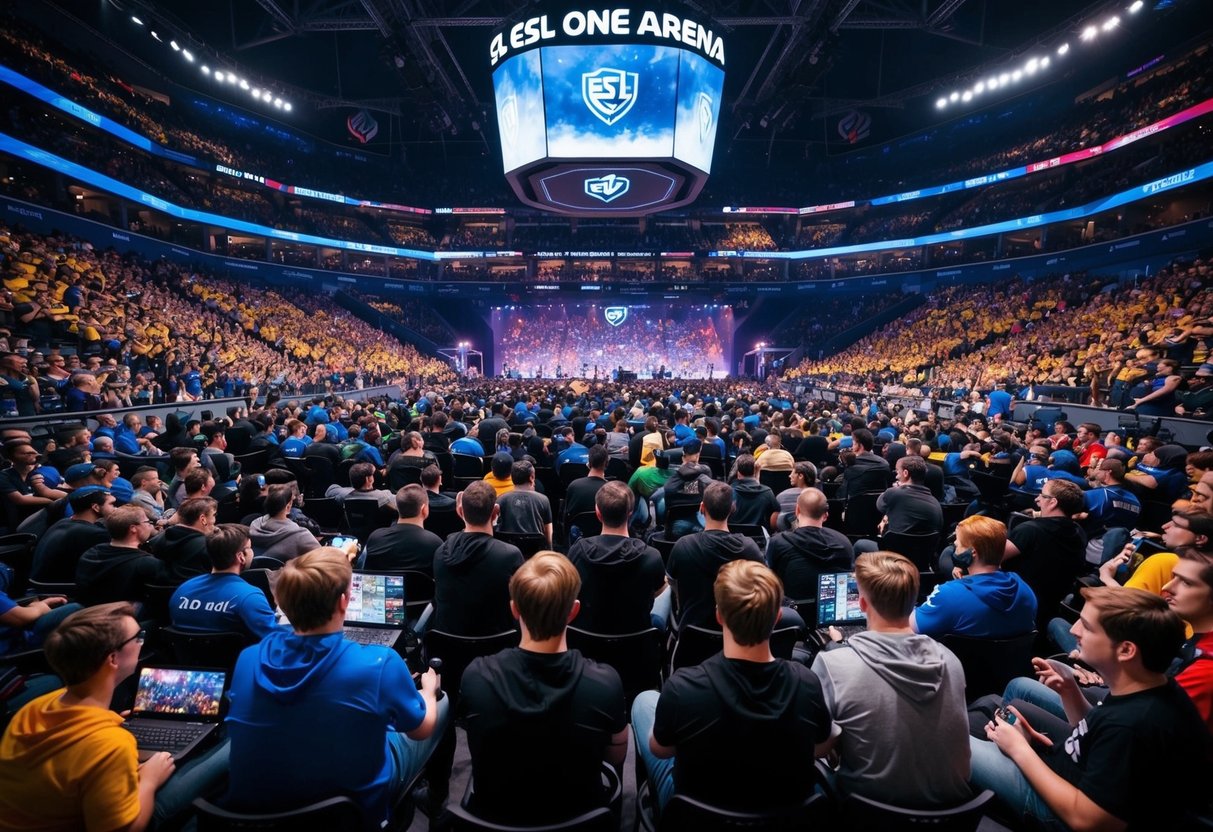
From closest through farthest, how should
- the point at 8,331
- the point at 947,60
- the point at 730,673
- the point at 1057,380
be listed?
the point at 730,673 → the point at 8,331 → the point at 1057,380 → the point at 947,60

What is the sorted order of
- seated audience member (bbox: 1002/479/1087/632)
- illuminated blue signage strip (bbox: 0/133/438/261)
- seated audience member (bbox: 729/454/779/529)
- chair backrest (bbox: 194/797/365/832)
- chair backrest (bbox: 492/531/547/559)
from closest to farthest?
chair backrest (bbox: 194/797/365/832) → seated audience member (bbox: 1002/479/1087/632) → chair backrest (bbox: 492/531/547/559) → seated audience member (bbox: 729/454/779/529) → illuminated blue signage strip (bbox: 0/133/438/261)

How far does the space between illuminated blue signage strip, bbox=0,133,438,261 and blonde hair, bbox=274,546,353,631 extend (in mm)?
23787

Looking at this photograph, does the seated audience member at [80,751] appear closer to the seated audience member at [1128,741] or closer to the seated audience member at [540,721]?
the seated audience member at [540,721]

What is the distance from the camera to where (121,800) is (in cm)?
176

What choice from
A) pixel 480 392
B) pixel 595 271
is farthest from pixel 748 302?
pixel 480 392

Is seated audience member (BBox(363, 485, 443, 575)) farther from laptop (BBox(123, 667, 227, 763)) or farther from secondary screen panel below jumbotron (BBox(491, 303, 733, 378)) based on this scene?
secondary screen panel below jumbotron (BBox(491, 303, 733, 378))

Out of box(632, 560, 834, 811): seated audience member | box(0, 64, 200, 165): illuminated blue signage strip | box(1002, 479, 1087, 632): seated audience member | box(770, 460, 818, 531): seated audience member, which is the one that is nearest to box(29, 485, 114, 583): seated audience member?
box(632, 560, 834, 811): seated audience member

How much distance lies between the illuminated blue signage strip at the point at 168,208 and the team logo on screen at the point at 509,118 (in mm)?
14876

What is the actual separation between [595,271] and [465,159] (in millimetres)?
13031

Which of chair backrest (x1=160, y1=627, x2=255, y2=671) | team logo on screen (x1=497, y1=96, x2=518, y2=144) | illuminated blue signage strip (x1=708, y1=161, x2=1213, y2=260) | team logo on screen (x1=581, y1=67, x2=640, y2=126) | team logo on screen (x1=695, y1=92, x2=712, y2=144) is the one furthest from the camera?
illuminated blue signage strip (x1=708, y1=161, x2=1213, y2=260)

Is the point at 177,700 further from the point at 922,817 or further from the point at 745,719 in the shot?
the point at 922,817

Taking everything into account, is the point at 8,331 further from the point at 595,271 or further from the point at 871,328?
the point at 871,328

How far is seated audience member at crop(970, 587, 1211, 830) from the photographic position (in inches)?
68.4

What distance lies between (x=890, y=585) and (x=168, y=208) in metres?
31.7
